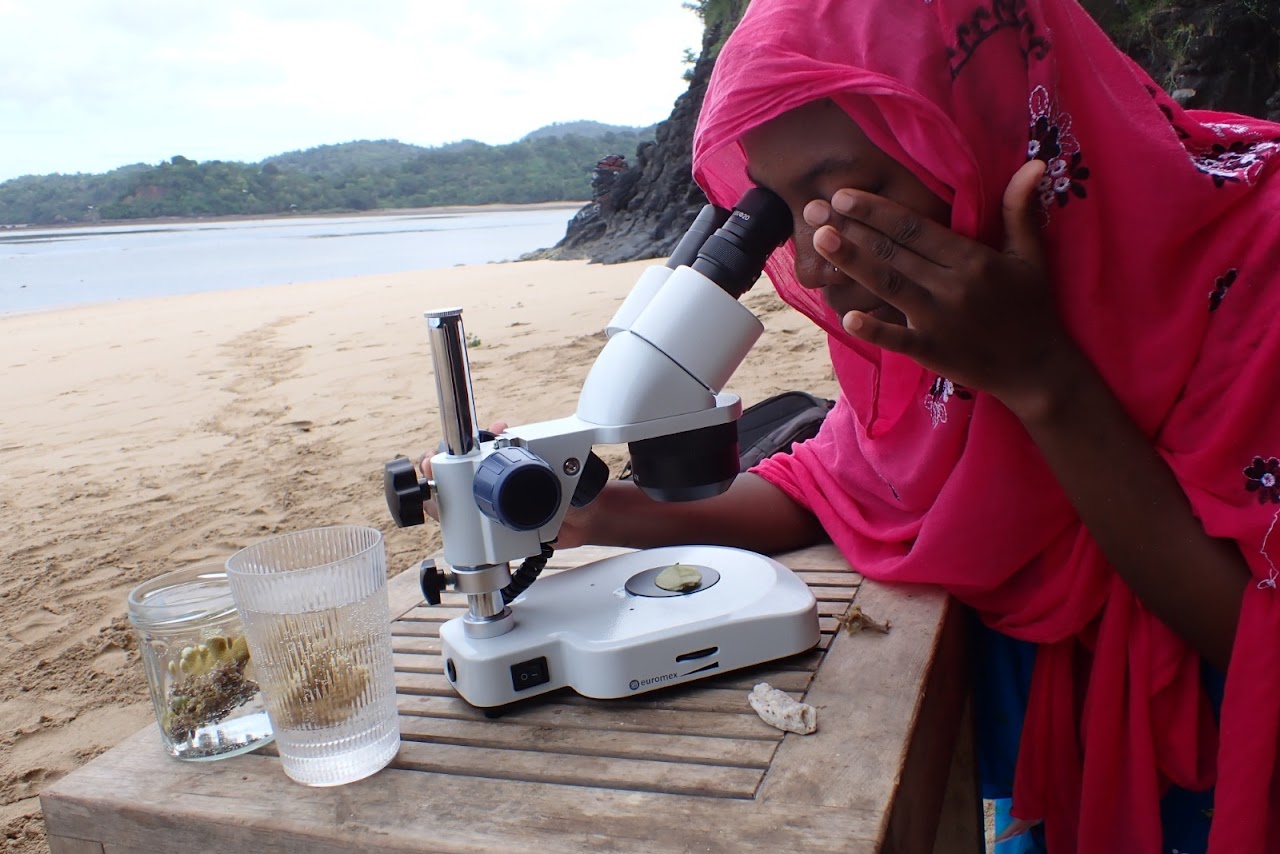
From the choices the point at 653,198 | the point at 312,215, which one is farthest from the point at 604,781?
the point at 312,215

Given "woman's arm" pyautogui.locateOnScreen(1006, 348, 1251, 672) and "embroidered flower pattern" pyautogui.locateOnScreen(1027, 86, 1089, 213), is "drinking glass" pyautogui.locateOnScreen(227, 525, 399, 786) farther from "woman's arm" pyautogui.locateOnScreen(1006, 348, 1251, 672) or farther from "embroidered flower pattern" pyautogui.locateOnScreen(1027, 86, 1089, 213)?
"embroidered flower pattern" pyautogui.locateOnScreen(1027, 86, 1089, 213)

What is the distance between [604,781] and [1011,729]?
80 cm

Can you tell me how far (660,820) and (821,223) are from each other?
0.66 meters

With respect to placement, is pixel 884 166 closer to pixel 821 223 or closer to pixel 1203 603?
pixel 821 223

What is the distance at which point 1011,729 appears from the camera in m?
1.48

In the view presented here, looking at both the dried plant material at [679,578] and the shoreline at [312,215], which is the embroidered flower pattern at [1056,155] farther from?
the shoreline at [312,215]

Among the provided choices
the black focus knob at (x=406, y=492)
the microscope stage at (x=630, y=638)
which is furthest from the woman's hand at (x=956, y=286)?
the black focus knob at (x=406, y=492)

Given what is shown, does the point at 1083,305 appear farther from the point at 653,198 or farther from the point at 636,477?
the point at 653,198

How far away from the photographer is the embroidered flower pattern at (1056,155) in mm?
1140

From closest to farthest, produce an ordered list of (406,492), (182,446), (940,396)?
(406,492)
(940,396)
(182,446)

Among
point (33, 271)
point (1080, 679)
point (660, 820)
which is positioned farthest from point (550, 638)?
point (33, 271)

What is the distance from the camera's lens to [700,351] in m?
1.10

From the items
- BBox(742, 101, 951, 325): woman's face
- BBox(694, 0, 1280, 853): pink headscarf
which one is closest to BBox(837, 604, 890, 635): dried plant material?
BBox(694, 0, 1280, 853): pink headscarf

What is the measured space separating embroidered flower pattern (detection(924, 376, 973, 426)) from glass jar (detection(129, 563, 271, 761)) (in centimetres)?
91
